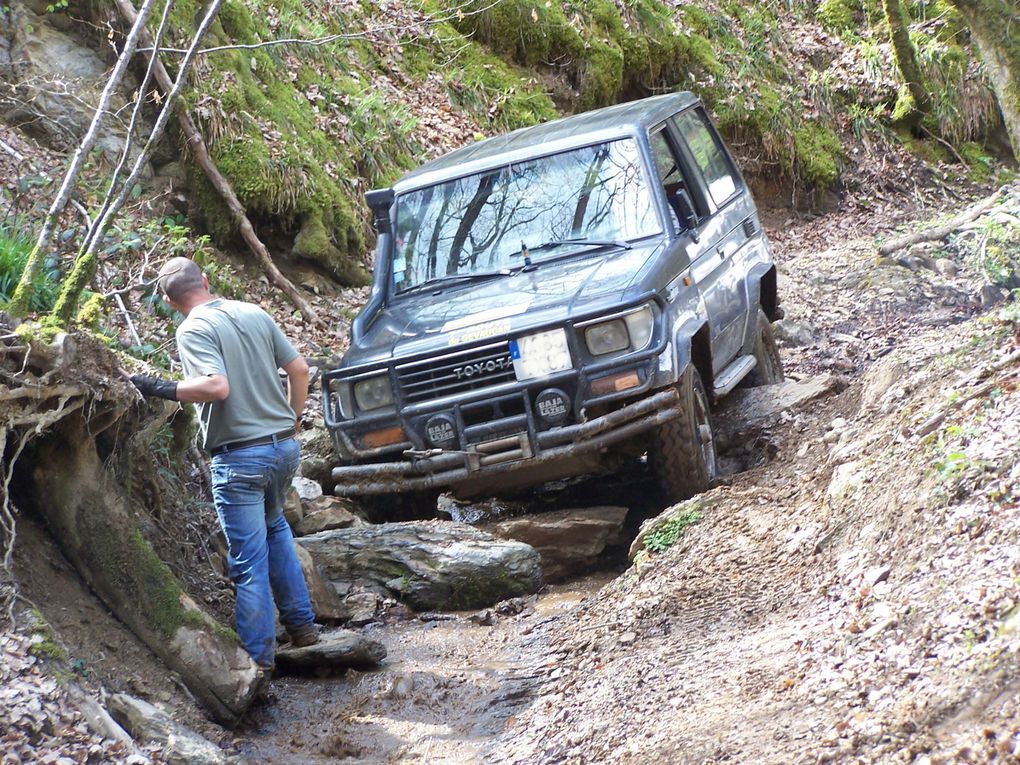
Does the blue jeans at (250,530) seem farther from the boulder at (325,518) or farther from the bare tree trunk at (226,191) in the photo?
the bare tree trunk at (226,191)

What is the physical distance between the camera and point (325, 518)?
6.88 m

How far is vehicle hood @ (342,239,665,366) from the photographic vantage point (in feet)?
20.4

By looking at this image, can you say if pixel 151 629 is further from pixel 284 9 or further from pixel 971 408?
pixel 284 9

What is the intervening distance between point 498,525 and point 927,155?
1263 centimetres

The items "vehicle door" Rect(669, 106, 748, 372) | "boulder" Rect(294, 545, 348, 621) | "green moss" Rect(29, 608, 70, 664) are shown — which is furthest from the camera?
"vehicle door" Rect(669, 106, 748, 372)

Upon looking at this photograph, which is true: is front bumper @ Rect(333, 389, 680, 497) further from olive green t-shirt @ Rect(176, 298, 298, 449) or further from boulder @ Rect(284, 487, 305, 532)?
olive green t-shirt @ Rect(176, 298, 298, 449)

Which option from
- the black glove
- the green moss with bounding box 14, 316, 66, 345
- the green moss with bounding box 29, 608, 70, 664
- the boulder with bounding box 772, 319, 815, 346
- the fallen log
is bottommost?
the boulder with bounding box 772, 319, 815, 346

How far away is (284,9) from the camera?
12.3m

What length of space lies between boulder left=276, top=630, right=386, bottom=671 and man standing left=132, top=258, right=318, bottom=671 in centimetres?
32

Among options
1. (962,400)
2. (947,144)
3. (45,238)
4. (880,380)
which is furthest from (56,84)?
(947,144)

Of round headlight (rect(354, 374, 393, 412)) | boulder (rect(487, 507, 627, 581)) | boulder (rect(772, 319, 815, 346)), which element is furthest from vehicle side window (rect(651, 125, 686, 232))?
boulder (rect(772, 319, 815, 346))

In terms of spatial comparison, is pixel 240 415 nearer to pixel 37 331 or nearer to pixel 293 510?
pixel 37 331

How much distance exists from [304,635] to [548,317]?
6.51 ft

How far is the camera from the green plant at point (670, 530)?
5.88 meters
